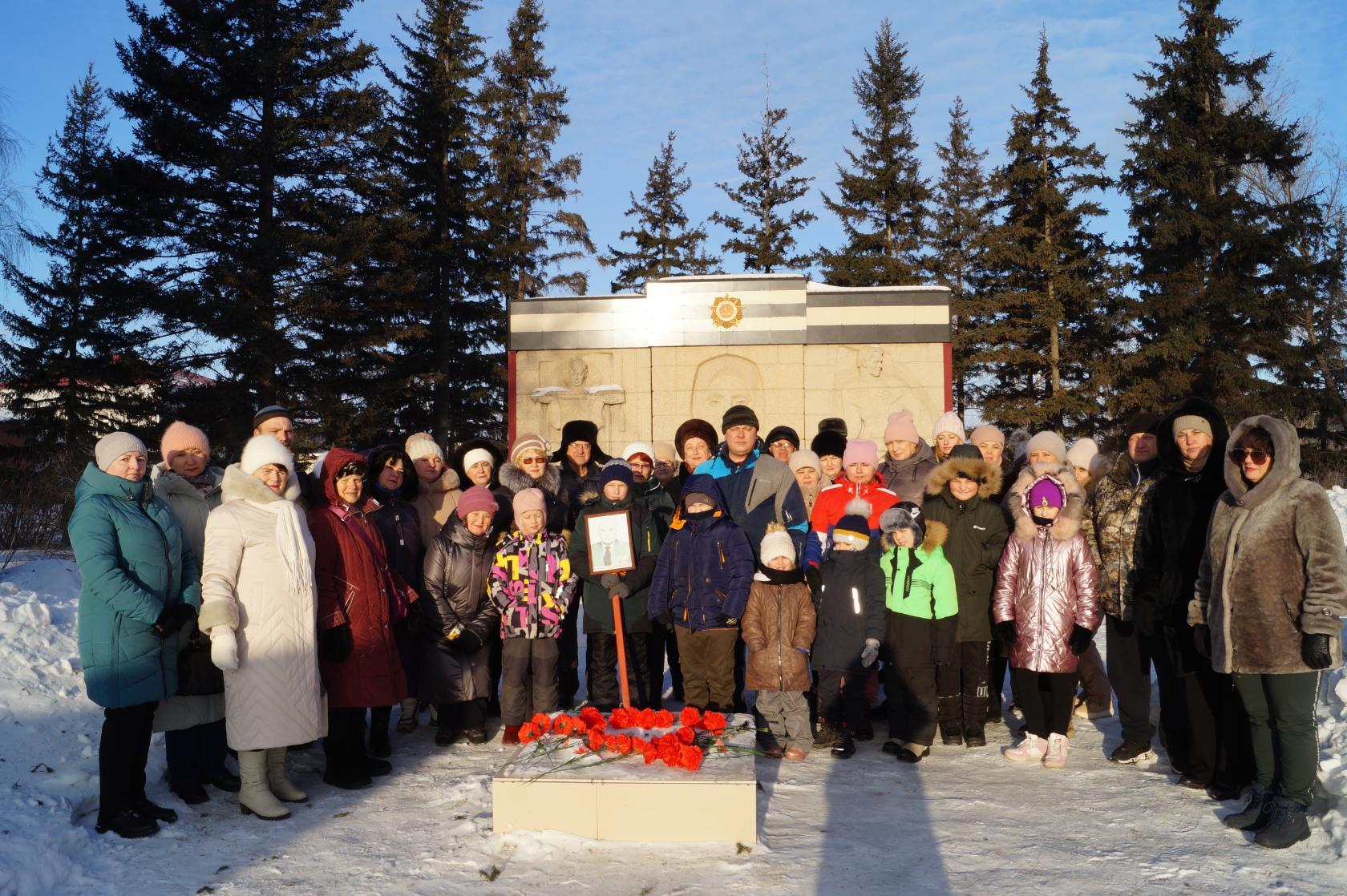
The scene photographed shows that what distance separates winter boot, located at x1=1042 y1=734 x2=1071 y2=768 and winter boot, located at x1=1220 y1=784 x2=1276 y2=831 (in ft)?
3.12

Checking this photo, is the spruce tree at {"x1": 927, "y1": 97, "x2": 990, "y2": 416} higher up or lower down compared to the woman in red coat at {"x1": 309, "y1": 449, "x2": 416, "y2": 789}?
higher up

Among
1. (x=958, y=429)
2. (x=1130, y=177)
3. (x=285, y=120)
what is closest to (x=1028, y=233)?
(x=1130, y=177)

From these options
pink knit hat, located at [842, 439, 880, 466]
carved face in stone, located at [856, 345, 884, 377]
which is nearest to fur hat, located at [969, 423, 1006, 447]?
pink knit hat, located at [842, 439, 880, 466]

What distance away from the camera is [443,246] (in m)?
25.3

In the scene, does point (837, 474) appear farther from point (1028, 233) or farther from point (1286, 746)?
point (1028, 233)

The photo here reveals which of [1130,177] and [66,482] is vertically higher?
[1130,177]

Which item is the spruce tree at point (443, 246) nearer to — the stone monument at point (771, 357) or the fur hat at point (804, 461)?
the stone monument at point (771, 357)

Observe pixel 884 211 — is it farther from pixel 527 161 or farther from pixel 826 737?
pixel 826 737

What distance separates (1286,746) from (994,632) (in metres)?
1.91

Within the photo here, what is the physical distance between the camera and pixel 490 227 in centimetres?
2717

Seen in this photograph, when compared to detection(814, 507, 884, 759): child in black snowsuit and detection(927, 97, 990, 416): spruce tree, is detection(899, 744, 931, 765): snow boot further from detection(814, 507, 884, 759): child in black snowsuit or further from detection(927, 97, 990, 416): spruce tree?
detection(927, 97, 990, 416): spruce tree

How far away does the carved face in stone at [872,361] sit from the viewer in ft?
56.7

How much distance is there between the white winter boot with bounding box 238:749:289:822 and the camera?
4.50m

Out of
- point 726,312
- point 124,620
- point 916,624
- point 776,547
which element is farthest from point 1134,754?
point 726,312
